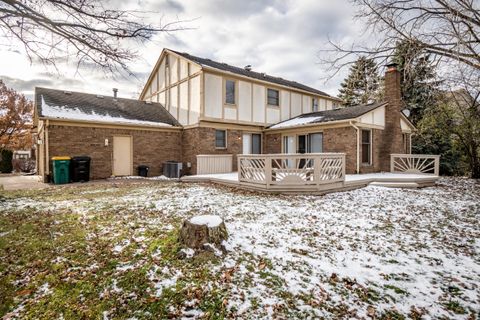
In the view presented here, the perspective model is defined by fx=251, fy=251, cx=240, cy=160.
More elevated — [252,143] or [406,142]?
[406,142]

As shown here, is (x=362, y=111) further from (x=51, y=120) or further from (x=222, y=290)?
(x=51, y=120)

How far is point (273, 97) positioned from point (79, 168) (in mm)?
11368

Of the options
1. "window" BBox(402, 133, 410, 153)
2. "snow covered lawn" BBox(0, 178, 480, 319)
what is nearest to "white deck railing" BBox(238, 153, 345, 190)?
"snow covered lawn" BBox(0, 178, 480, 319)

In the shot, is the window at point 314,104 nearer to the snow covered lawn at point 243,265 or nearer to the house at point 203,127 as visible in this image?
the house at point 203,127

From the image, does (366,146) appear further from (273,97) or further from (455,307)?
(455,307)

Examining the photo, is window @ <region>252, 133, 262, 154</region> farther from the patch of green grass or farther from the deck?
the patch of green grass

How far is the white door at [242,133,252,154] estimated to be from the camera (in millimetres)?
15195

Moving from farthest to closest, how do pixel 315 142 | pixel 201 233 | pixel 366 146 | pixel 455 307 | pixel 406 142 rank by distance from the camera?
pixel 406 142
pixel 315 142
pixel 366 146
pixel 201 233
pixel 455 307

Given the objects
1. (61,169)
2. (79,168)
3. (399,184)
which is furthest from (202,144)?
(399,184)

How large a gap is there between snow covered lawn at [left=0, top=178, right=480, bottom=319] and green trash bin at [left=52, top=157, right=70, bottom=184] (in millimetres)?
4860

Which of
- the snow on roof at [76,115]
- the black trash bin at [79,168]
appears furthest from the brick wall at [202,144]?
the black trash bin at [79,168]

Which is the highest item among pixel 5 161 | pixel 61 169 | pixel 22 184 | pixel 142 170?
pixel 5 161

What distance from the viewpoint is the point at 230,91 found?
14.1 meters

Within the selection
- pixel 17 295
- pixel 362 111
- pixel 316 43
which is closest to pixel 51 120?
pixel 17 295
